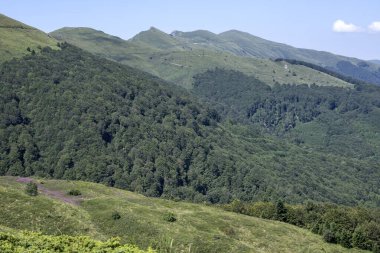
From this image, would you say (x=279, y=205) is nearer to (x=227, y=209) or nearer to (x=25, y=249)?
(x=227, y=209)

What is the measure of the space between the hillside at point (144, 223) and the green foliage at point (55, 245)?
104 feet

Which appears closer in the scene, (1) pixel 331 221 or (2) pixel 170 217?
(2) pixel 170 217

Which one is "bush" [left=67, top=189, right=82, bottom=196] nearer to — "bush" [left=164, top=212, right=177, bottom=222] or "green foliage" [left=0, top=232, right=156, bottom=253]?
"bush" [left=164, top=212, right=177, bottom=222]

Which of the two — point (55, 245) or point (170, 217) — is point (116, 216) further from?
point (55, 245)

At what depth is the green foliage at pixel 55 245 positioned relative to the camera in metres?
36.3

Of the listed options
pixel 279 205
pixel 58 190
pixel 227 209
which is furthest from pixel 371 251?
pixel 58 190

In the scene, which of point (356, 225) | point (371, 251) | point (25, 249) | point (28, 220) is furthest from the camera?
point (356, 225)

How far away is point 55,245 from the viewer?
1515 inches

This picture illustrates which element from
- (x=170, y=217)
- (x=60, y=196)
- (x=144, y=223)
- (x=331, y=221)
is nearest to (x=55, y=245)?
(x=144, y=223)

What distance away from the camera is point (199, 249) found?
253 feet

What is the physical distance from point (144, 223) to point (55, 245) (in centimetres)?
4649

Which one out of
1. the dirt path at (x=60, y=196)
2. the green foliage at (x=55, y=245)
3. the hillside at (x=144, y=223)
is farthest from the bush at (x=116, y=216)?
the green foliage at (x=55, y=245)

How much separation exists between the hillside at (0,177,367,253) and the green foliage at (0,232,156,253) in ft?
104

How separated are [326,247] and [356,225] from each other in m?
23.3
